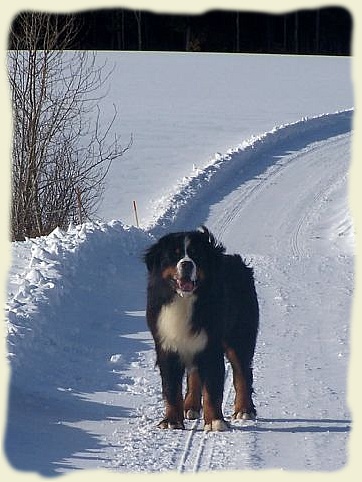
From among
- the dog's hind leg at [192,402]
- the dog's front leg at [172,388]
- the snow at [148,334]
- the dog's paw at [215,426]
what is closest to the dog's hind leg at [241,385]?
the snow at [148,334]

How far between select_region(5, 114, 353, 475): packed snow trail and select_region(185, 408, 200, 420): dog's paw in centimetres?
14

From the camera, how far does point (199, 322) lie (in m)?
7.39

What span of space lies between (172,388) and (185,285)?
89 centimetres

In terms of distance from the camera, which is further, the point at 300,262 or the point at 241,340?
the point at 300,262

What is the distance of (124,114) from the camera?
34.1 meters

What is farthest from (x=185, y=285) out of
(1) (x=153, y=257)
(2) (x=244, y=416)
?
(2) (x=244, y=416)

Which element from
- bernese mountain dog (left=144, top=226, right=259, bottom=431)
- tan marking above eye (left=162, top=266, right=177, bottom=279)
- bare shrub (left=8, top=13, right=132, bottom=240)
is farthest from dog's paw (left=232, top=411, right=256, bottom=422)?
bare shrub (left=8, top=13, right=132, bottom=240)

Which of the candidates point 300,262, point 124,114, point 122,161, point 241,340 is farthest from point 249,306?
point 124,114

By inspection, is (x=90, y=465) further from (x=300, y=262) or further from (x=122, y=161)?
(x=122, y=161)

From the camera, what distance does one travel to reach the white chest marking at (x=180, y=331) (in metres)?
7.28

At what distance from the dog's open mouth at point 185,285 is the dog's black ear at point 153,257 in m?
0.22

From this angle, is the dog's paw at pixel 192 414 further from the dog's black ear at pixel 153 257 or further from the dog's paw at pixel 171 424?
the dog's black ear at pixel 153 257

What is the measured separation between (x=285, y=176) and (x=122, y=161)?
513 centimetres

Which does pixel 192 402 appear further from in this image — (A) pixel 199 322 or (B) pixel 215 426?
(A) pixel 199 322
